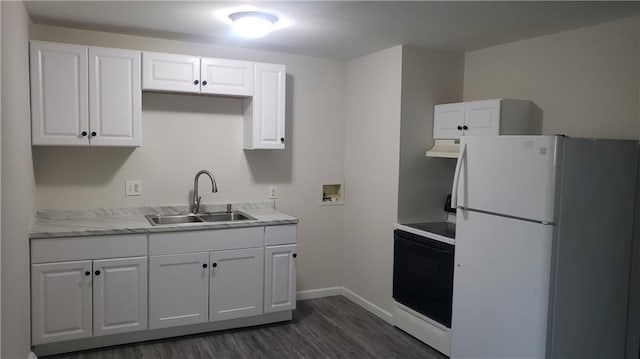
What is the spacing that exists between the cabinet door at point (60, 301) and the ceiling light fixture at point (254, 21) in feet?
6.07

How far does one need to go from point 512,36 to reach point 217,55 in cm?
228

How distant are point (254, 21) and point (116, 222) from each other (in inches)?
67.5

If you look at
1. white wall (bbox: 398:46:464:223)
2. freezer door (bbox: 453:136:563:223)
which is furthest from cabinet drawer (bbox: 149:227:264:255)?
freezer door (bbox: 453:136:563:223)

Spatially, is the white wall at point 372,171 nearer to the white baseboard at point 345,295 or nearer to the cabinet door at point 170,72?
the white baseboard at point 345,295

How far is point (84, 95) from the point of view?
131 inches

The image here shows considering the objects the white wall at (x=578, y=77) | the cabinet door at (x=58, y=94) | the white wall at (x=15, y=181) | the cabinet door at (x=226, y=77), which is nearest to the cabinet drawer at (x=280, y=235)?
the cabinet door at (x=226, y=77)

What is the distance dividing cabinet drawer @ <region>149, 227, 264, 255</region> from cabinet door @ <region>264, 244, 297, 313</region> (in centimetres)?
16

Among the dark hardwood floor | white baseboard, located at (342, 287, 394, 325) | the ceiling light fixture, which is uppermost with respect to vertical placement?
the ceiling light fixture

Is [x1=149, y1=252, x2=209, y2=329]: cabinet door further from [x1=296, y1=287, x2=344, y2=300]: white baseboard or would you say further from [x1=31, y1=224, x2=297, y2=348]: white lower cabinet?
[x1=296, y1=287, x2=344, y2=300]: white baseboard

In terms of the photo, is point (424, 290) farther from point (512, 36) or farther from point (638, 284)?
point (512, 36)

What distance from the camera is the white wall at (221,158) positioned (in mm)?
3580

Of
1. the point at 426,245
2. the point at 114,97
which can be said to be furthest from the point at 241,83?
the point at 426,245

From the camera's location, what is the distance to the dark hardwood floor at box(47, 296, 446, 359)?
3.30m

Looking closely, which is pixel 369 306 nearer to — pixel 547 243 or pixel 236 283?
pixel 236 283
